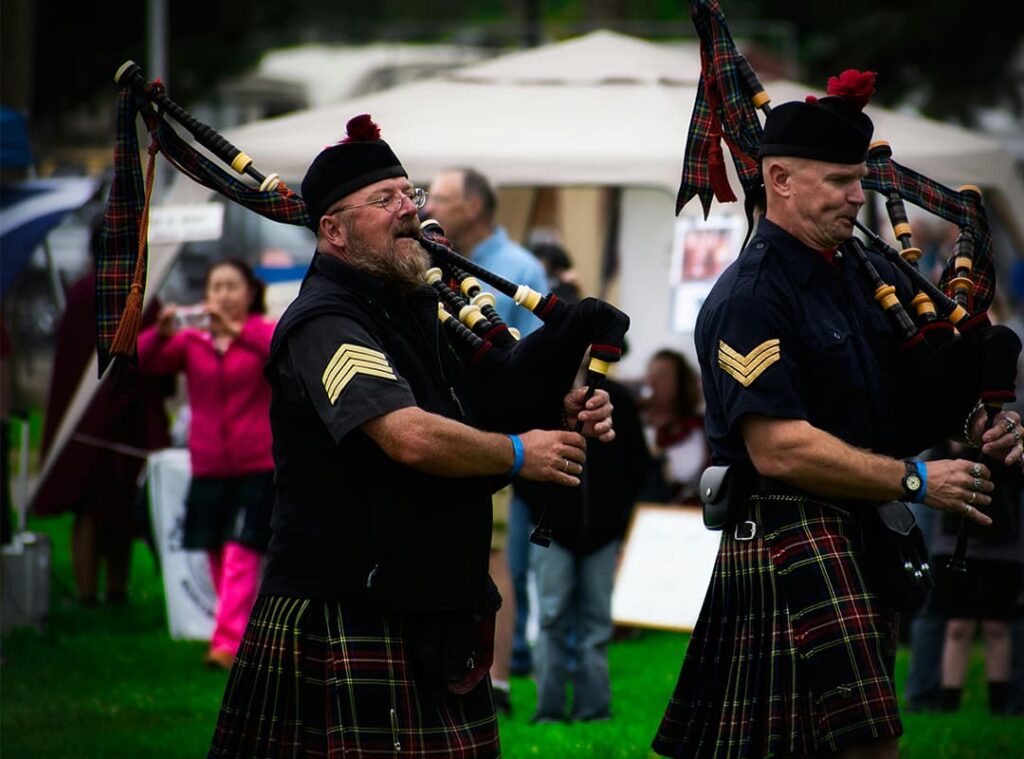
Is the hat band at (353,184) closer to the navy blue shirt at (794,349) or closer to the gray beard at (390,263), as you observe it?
the gray beard at (390,263)

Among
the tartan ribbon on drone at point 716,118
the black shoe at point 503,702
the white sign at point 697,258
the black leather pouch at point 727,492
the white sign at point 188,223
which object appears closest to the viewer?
the black leather pouch at point 727,492

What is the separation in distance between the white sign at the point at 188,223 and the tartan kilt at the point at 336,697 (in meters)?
4.62

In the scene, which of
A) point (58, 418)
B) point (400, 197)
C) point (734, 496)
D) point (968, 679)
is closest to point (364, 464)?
point (400, 197)

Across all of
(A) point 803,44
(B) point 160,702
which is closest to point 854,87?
(B) point 160,702

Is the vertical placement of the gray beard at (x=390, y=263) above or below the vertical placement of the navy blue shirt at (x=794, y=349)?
above

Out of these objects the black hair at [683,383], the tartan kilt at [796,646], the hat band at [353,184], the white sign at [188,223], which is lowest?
the tartan kilt at [796,646]

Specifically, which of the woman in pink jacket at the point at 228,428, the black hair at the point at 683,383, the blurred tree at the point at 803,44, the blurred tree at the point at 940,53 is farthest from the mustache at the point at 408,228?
the blurred tree at the point at 940,53

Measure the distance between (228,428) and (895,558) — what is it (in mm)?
4453

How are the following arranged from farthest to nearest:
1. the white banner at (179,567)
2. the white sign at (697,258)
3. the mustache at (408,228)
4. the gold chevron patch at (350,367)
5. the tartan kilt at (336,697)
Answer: the white sign at (697,258) → the white banner at (179,567) → the mustache at (408,228) → the tartan kilt at (336,697) → the gold chevron patch at (350,367)

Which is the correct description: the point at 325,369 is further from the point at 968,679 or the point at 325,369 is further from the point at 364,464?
the point at 968,679

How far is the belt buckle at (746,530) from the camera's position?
399cm

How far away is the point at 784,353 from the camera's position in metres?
3.82

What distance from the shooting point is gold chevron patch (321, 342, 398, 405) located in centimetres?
353

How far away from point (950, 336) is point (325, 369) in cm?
149
